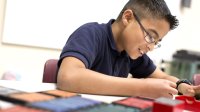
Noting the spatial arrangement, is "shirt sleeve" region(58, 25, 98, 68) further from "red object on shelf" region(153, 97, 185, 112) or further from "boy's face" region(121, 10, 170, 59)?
"red object on shelf" region(153, 97, 185, 112)

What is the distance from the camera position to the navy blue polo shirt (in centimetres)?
95

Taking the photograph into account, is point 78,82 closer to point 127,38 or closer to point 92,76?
point 92,76

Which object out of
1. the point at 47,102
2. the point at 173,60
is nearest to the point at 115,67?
the point at 47,102

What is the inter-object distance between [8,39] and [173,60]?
167 centimetres

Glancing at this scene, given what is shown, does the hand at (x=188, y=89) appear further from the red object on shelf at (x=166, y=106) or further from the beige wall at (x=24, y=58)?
the beige wall at (x=24, y=58)

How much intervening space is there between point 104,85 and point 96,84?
0.02 m

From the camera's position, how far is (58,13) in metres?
2.13

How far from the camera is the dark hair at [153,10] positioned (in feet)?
3.62

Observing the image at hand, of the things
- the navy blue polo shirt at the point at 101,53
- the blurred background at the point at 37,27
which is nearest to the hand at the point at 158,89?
the navy blue polo shirt at the point at 101,53

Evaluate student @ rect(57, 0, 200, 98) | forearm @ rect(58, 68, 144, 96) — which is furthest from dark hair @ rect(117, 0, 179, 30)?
forearm @ rect(58, 68, 144, 96)

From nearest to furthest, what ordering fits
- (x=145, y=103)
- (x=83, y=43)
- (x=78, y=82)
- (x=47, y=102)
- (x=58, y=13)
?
(x=47, y=102), (x=145, y=103), (x=78, y=82), (x=83, y=43), (x=58, y=13)

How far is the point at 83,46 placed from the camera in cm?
96

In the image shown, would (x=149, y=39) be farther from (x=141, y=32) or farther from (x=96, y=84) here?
(x=96, y=84)

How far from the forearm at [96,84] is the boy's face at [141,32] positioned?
25cm
